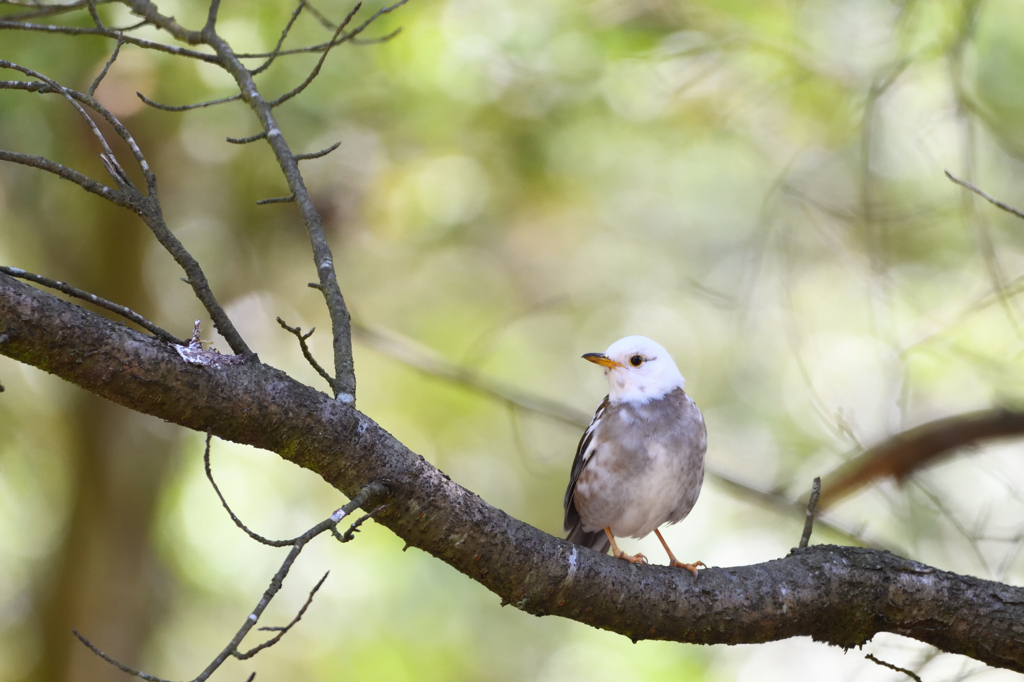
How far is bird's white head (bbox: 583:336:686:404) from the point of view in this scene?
428cm

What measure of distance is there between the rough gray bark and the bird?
85cm

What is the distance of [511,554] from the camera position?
8.45 feet

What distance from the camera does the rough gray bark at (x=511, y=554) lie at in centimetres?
196

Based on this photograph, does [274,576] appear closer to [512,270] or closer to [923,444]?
[923,444]

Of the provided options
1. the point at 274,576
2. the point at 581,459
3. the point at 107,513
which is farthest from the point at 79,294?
the point at 107,513

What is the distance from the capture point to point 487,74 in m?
6.67

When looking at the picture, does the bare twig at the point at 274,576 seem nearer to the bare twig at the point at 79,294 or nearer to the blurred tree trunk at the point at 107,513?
the bare twig at the point at 79,294

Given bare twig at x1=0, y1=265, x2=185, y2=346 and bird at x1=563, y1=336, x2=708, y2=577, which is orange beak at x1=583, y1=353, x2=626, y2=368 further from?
bare twig at x1=0, y1=265, x2=185, y2=346

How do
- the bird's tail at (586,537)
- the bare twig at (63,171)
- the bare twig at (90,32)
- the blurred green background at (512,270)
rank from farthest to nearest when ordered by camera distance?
1. the blurred green background at (512,270)
2. the bird's tail at (586,537)
3. the bare twig at (90,32)
4. the bare twig at (63,171)

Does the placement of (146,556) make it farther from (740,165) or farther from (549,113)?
(740,165)

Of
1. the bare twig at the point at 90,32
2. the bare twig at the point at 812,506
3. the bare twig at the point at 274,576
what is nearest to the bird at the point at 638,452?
the bare twig at the point at 812,506

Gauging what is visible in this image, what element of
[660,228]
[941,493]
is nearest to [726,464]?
[941,493]

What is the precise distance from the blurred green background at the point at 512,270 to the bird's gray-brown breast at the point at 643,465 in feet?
4.93

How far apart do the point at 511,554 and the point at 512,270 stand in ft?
17.7
